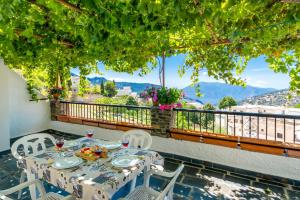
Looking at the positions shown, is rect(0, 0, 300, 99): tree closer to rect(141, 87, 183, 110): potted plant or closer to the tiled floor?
rect(141, 87, 183, 110): potted plant

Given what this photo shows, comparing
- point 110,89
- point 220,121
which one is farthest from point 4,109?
point 110,89

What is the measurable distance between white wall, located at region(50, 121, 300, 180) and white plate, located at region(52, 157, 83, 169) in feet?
7.92

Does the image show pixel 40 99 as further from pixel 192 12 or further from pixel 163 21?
pixel 192 12

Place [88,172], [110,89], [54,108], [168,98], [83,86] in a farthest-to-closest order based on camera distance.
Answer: [110,89], [83,86], [54,108], [168,98], [88,172]

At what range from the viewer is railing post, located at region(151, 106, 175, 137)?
4230mm

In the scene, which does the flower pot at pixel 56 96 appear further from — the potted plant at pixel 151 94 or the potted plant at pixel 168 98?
the potted plant at pixel 168 98

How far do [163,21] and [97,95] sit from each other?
7082mm

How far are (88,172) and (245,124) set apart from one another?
3196 mm

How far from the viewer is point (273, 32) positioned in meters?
1.85

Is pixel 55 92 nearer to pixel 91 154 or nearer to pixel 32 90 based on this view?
pixel 32 90

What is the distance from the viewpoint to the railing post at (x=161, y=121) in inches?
167

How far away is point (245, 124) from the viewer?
3.88m

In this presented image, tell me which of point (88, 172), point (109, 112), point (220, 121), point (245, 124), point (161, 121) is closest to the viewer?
point (88, 172)

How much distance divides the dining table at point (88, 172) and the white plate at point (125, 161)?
0.01 metres
